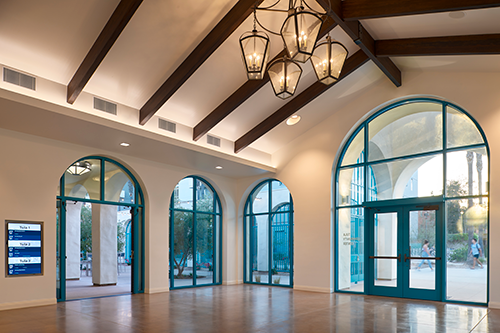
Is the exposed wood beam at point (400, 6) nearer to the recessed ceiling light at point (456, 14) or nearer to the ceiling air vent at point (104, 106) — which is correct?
the recessed ceiling light at point (456, 14)

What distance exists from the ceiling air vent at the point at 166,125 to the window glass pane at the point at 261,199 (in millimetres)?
4319

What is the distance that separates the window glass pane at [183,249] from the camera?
10.9 meters

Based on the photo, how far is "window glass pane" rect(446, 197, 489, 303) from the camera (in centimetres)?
797

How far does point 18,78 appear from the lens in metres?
6.58

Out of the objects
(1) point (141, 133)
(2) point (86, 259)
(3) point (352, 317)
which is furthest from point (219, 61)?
(2) point (86, 259)

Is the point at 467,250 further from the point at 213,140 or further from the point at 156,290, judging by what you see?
the point at 156,290

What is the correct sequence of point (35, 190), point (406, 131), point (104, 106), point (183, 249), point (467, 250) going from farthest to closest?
point (183, 249), point (406, 131), point (467, 250), point (35, 190), point (104, 106)

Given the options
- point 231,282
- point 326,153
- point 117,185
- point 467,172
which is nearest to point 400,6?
point 467,172

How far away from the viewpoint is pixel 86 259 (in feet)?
53.7

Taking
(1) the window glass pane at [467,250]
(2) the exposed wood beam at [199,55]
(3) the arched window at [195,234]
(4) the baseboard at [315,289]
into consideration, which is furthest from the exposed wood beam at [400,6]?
(3) the arched window at [195,234]

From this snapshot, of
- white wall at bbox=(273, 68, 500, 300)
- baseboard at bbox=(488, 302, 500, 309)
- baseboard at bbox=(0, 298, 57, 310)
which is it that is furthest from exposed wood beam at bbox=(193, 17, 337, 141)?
baseboard at bbox=(488, 302, 500, 309)

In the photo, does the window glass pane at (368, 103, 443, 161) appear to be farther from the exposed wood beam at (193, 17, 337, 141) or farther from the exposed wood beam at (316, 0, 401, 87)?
the exposed wood beam at (193, 17, 337, 141)

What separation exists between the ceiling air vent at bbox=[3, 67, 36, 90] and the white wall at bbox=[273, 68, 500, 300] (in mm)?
6178

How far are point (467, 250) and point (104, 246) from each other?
10.0 meters
